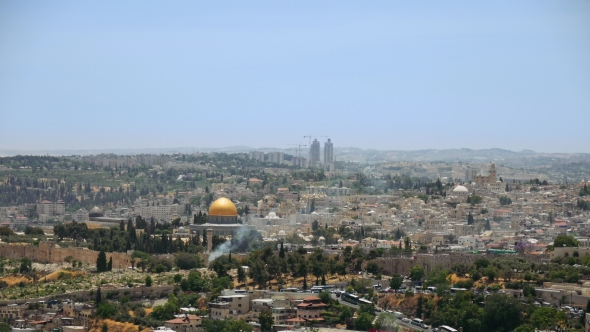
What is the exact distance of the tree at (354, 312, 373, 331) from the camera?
42.9 meters

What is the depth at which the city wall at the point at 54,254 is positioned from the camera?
2315 inches

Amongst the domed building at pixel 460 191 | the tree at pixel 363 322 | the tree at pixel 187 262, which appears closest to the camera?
the tree at pixel 363 322

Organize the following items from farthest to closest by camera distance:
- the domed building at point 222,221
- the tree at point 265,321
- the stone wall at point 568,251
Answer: the domed building at point 222,221 → the stone wall at point 568,251 → the tree at point 265,321

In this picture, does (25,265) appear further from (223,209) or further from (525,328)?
(525,328)

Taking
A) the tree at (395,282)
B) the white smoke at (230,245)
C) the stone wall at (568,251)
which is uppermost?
the stone wall at (568,251)

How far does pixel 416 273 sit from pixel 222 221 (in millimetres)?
28473

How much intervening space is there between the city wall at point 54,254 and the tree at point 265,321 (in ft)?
49.8

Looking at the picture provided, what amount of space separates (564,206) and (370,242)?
27.4 m

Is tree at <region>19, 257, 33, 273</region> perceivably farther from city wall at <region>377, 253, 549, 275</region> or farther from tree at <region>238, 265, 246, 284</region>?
city wall at <region>377, 253, 549, 275</region>

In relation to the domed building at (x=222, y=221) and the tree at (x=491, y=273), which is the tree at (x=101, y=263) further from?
the domed building at (x=222, y=221)

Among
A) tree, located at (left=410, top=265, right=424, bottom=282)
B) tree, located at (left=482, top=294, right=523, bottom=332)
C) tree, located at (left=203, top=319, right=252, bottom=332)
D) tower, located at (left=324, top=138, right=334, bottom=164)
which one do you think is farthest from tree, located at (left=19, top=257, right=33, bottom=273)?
tower, located at (left=324, top=138, right=334, bottom=164)

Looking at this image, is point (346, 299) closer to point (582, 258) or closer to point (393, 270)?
point (393, 270)

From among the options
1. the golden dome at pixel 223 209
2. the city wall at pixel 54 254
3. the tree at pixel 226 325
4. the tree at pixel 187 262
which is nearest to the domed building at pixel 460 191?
the golden dome at pixel 223 209

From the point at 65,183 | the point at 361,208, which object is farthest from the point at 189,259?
the point at 65,183
